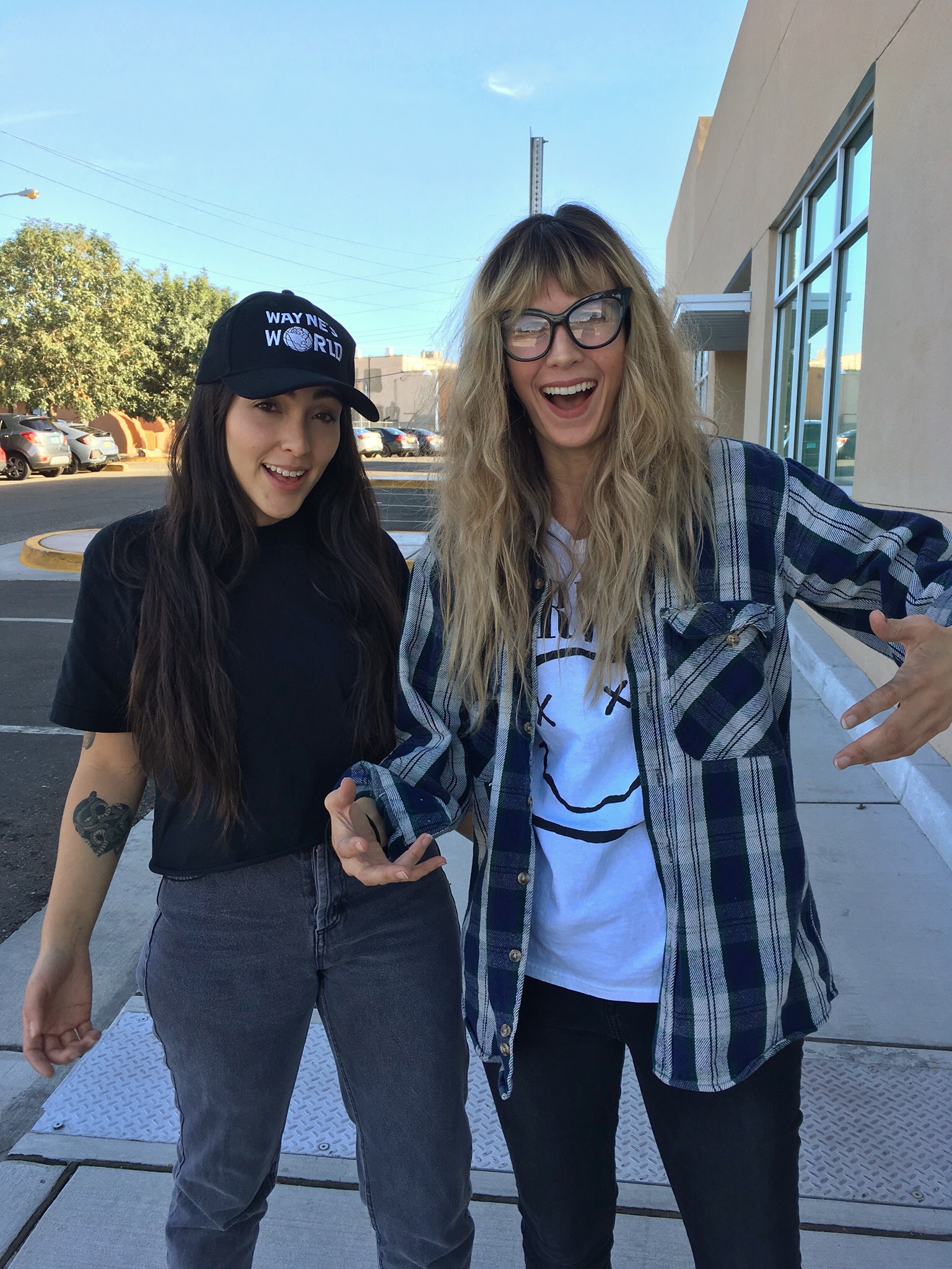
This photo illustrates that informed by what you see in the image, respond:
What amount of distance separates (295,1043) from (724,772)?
91 centimetres

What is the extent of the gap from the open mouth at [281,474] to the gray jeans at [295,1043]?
0.68 metres

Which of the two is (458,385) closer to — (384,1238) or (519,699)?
(519,699)

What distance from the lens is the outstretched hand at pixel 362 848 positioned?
1401 millimetres

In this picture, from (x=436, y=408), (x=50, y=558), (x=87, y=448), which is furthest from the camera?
(x=87, y=448)

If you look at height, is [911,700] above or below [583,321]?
below

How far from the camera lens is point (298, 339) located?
173 cm

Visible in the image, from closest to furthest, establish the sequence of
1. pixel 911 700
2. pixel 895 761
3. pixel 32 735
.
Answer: pixel 911 700 → pixel 895 761 → pixel 32 735

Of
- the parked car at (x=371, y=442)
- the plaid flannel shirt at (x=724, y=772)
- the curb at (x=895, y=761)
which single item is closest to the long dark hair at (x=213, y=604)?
the plaid flannel shirt at (x=724, y=772)

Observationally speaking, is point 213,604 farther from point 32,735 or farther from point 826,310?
point 826,310

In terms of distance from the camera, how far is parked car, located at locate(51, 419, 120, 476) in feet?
88.9

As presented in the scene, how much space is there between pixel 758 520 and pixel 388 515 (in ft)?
47.5

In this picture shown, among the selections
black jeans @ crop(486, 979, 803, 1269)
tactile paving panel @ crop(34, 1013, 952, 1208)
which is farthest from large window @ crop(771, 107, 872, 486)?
black jeans @ crop(486, 979, 803, 1269)

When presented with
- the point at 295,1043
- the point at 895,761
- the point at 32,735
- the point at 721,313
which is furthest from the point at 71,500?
the point at 295,1043

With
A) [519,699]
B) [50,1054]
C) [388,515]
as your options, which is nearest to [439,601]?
[519,699]
